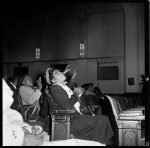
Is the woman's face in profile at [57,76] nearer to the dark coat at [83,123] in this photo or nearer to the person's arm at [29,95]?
the dark coat at [83,123]

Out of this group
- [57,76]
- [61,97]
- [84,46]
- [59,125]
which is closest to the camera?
[59,125]

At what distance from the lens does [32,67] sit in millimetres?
11930

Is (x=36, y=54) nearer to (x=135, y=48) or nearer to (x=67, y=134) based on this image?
(x=135, y=48)

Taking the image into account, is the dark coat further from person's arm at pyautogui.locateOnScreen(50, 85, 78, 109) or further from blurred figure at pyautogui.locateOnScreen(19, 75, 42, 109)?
blurred figure at pyautogui.locateOnScreen(19, 75, 42, 109)

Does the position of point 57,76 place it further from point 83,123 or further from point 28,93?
point 28,93

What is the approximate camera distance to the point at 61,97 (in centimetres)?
396

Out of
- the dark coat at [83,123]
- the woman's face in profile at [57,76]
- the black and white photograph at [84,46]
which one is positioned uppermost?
the black and white photograph at [84,46]

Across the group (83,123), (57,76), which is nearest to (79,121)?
(83,123)

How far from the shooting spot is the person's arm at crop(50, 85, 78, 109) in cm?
393

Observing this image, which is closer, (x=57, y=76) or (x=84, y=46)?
(x=57, y=76)

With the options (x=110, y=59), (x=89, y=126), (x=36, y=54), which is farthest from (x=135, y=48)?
(x=89, y=126)

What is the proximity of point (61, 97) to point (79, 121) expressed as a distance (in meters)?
0.43

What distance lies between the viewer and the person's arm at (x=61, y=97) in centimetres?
393

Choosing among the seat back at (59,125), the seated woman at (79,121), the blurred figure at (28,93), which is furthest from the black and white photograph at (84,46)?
the seat back at (59,125)
